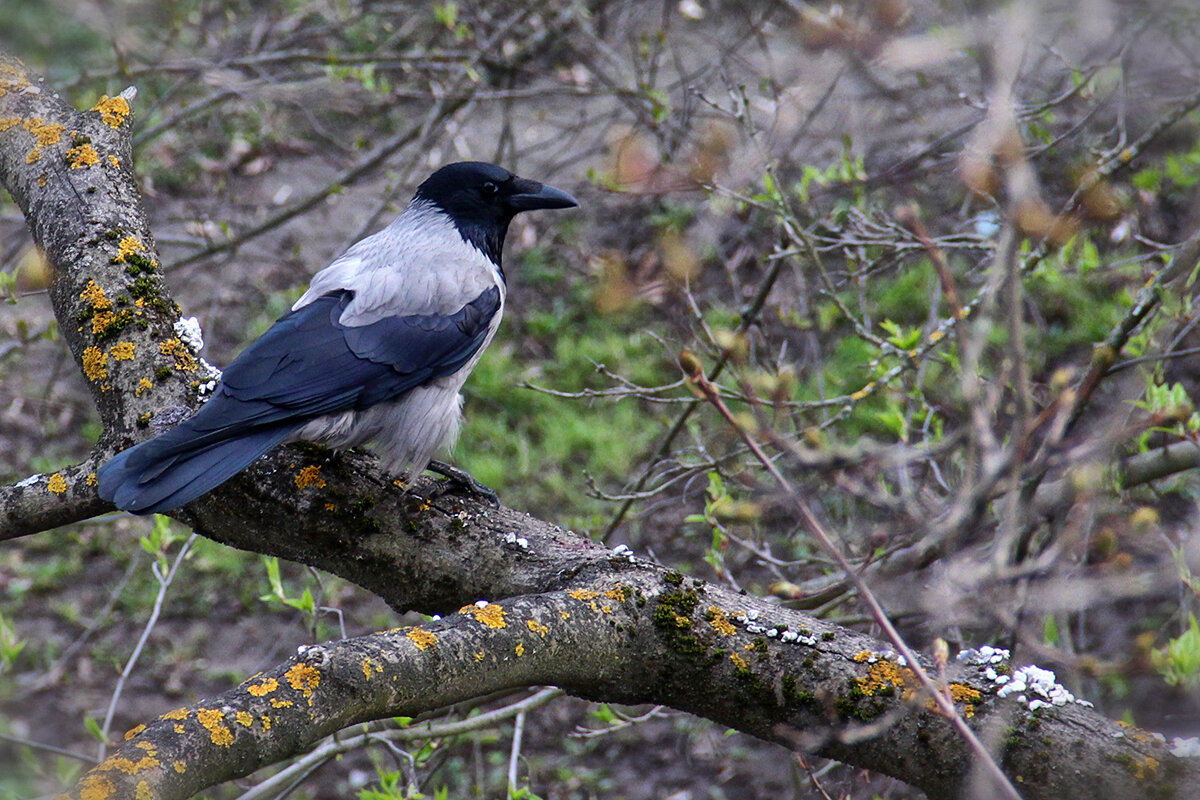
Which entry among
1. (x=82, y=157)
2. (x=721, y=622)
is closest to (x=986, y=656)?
(x=721, y=622)

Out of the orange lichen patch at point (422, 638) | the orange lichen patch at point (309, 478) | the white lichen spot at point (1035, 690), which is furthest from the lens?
the orange lichen patch at point (309, 478)

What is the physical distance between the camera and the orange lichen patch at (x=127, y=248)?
3.22m

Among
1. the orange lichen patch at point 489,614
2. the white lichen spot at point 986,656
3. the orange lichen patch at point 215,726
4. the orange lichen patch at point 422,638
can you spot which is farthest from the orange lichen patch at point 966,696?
the orange lichen patch at point 215,726

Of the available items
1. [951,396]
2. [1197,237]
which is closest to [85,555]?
[951,396]

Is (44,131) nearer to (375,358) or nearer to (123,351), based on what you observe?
(123,351)

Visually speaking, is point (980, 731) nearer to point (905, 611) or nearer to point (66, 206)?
point (905, 611)

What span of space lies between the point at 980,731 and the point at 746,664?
511mm

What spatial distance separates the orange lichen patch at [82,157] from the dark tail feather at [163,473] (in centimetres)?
115

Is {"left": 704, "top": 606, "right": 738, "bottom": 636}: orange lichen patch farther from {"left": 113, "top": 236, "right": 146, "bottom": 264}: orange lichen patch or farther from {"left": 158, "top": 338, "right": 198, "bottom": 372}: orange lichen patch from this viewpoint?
{"left": 113, "top": 236, "right": 146, "bottom": 264}: orange lichen patch

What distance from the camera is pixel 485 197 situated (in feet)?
14.7

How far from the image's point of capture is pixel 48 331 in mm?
4266

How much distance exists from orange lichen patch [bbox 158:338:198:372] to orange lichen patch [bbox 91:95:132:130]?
3.12 feet

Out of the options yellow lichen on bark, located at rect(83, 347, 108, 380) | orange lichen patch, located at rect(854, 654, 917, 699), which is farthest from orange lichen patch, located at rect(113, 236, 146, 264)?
orange lichen patch, located at rect(854, 654, 917, 699)

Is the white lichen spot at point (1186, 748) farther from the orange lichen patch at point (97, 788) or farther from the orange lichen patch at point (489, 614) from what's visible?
the orange lichen patch at point (97, 788)
